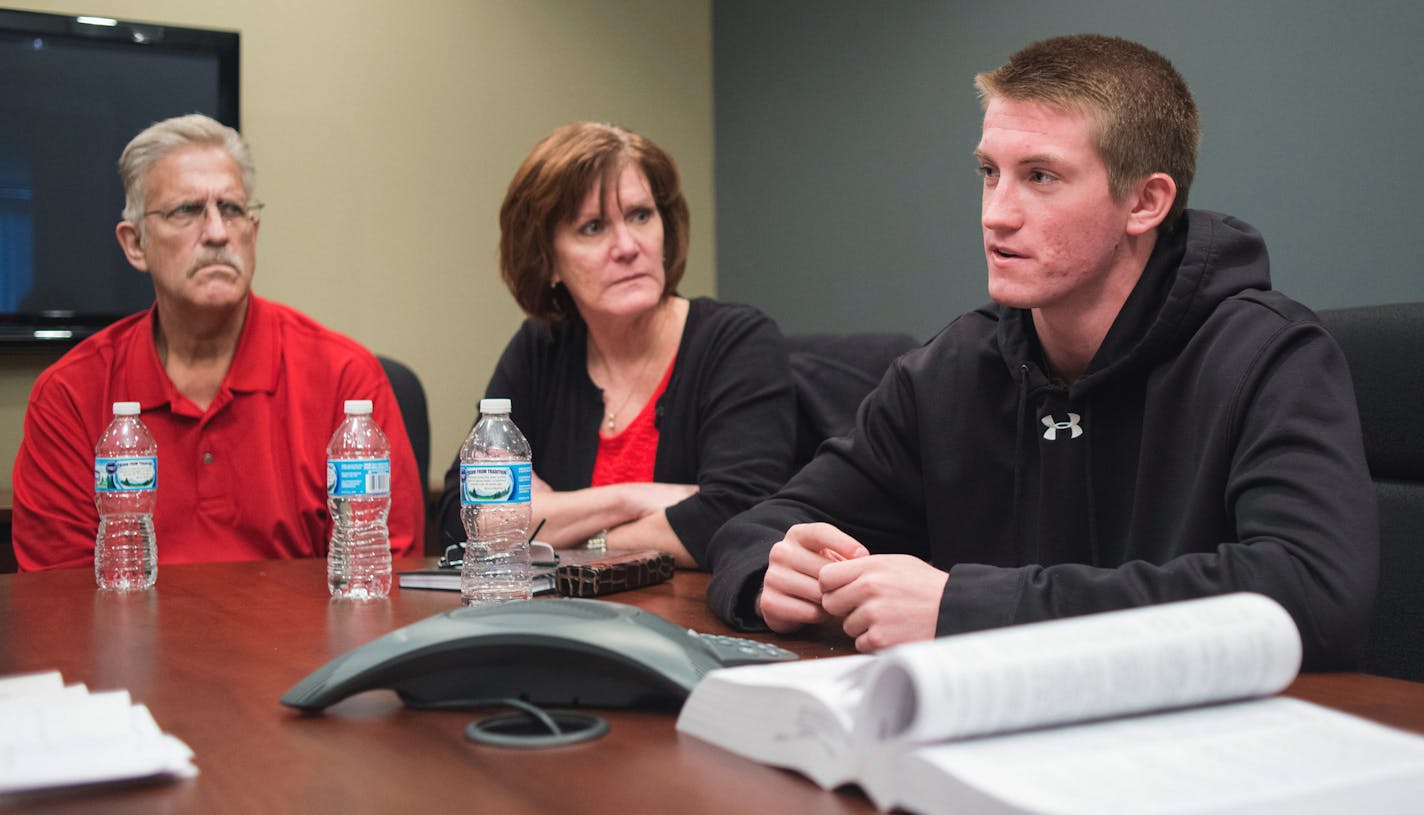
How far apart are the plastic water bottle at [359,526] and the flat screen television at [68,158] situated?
2037 mm

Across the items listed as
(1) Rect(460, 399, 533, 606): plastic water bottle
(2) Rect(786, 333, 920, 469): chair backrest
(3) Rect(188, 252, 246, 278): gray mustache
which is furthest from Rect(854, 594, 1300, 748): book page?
(3) Rect(188, 252, 246, 278): gray mustache

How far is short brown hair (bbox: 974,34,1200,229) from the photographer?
1.52 m

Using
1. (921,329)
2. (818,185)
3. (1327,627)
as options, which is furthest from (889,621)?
(818,185)

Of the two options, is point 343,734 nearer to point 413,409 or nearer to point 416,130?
point 413,409

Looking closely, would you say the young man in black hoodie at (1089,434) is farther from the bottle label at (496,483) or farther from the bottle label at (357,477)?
the bottle label at (357,477)

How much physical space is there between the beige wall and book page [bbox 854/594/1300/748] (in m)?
3.52

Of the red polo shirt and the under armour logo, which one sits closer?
the under armour logo

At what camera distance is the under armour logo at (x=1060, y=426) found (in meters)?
1.53

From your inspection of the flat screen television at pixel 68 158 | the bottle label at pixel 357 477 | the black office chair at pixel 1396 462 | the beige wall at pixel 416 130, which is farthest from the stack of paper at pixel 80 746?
the beige wall at pixel 416 130

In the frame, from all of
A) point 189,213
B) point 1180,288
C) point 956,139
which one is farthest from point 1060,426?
point 956,139

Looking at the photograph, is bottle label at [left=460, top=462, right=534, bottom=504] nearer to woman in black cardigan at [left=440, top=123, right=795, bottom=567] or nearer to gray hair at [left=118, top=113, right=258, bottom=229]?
woman in black cardigan at [left=440, top=123, right=795, bottom=567]

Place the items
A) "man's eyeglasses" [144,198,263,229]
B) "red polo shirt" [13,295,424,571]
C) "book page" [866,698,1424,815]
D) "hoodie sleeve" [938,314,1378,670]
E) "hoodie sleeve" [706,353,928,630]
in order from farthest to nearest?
"man's eyeglasses" [144,198,263,229] → "red polo shirt" [13,295,424,571] → "hoodie sleeve" [706,353,928,630] → "hoodie sleeve" [938,314,1378,670] → "book page" [866,698,1424,815]

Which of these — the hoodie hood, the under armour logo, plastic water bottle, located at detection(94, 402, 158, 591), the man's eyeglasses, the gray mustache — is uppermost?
the man's eyeglasses

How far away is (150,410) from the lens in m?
2.30
